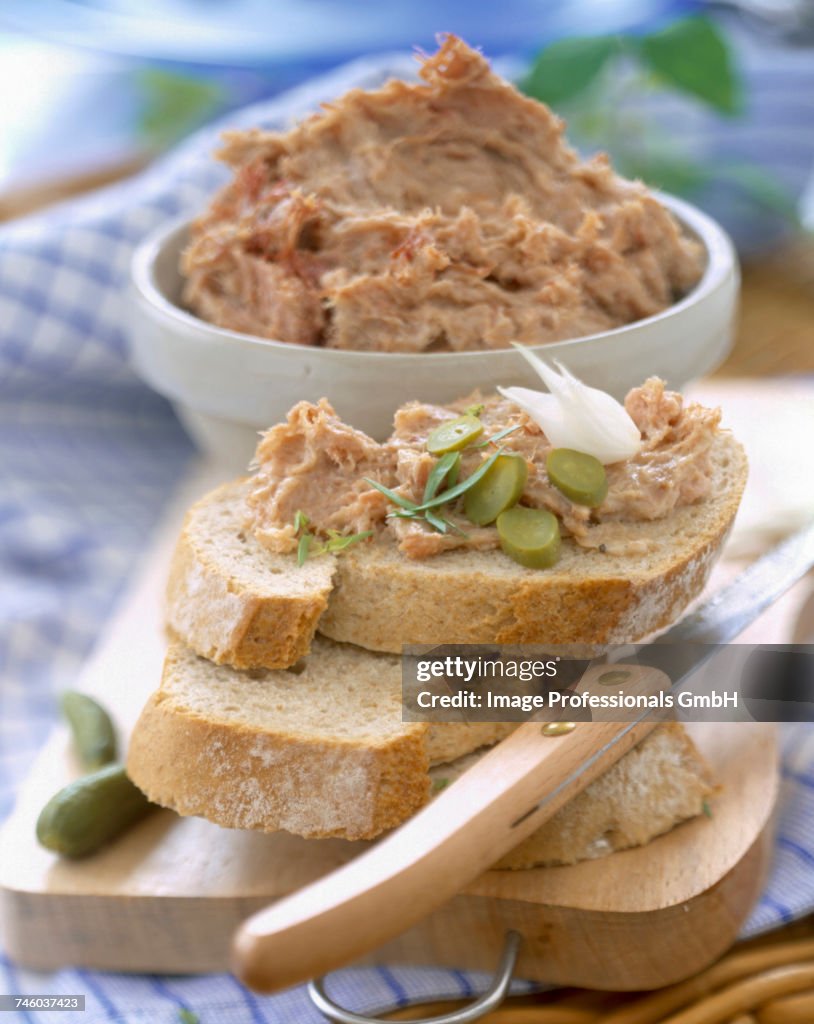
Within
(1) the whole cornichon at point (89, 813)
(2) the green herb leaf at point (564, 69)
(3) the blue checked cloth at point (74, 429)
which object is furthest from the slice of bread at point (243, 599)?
(2) the green herb leaf at point (564, 69)

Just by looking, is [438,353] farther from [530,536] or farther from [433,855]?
[433,855]

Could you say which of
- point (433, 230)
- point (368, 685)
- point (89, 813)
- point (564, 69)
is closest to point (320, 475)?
point (368, 685)

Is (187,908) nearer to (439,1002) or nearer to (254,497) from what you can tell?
(439,1002)

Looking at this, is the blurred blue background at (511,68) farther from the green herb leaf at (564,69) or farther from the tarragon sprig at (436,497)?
the tarragon sprig at (436,497)

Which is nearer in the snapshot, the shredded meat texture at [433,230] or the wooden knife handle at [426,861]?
the wooden knife handle at [426,861]

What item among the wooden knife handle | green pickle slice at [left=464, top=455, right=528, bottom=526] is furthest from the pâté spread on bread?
the wooden knife handle

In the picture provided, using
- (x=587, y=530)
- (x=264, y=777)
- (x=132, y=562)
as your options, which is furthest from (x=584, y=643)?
(x=132, y=562)

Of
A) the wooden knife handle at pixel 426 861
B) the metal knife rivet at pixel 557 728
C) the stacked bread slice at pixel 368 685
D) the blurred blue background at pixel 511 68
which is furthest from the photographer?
the blurred blue background at pixel 511 68
